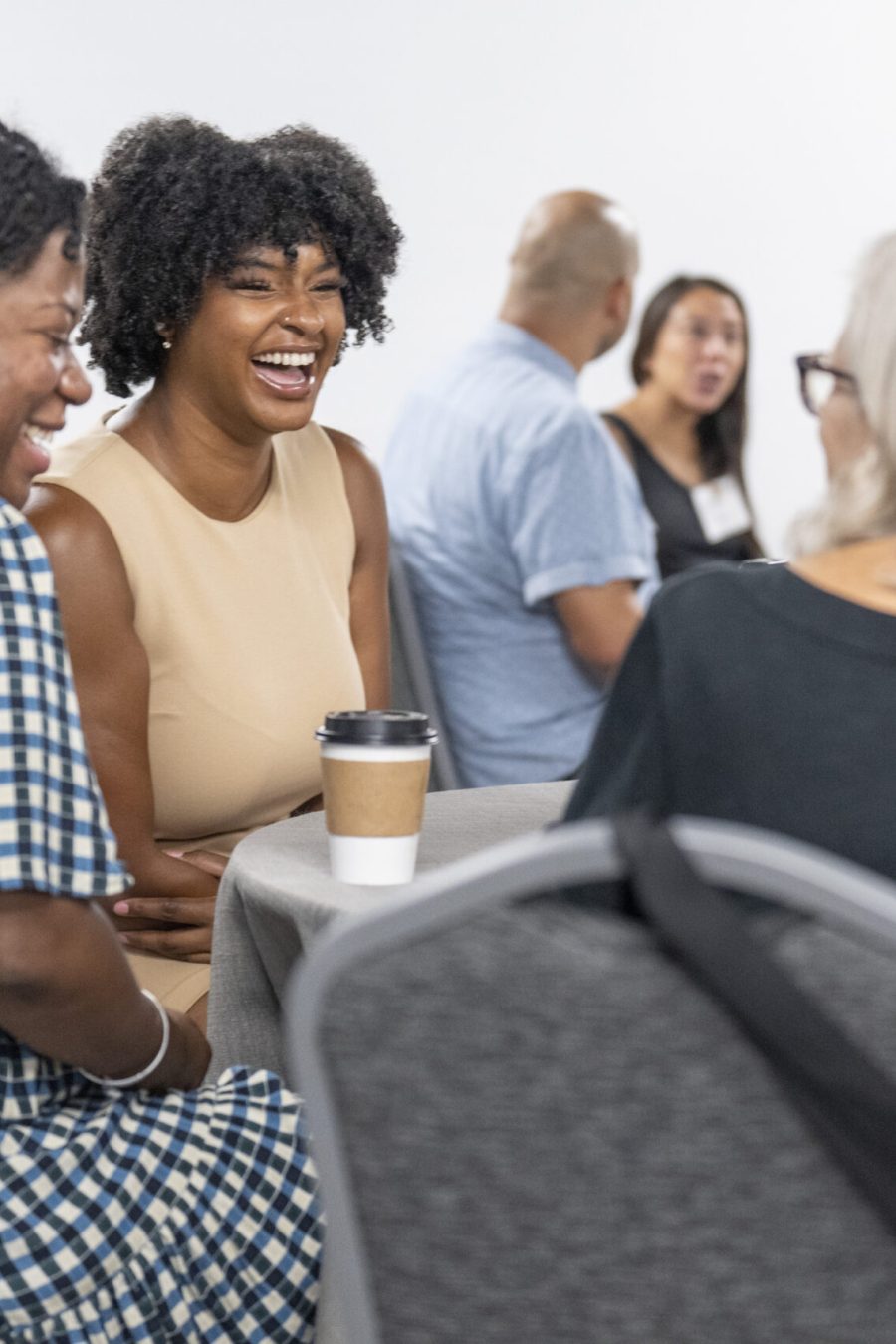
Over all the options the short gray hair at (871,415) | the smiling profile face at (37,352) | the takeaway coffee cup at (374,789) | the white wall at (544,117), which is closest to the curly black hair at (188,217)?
A: the smiling profile face at (37,352)

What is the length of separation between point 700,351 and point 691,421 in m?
0.19

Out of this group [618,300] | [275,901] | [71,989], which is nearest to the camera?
[71,989]

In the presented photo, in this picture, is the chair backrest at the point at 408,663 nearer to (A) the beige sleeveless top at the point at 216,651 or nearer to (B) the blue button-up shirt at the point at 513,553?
(B) the blue button-up shirt at the point at 513,553

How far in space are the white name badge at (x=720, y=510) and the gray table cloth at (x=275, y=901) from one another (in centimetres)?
218

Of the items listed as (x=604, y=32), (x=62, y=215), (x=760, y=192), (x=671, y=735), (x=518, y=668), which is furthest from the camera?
(x=760, y=192)

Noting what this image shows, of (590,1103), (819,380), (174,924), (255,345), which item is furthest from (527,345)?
(590,1103)

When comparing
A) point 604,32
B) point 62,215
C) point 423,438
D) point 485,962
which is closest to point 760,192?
point 604,32

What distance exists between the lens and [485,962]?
0.59 metres

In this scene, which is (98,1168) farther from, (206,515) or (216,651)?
(206,515)

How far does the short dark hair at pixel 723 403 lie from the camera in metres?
4.07

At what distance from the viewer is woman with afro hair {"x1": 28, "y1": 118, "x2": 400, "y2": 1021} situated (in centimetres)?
187

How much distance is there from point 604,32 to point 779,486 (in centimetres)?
147

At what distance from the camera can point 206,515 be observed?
204cm

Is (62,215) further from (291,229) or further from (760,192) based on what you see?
(760,192)
